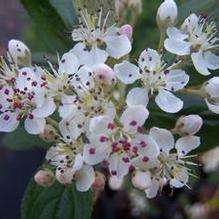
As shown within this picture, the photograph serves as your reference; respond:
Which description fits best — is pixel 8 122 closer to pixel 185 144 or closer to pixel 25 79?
pixel 25 79

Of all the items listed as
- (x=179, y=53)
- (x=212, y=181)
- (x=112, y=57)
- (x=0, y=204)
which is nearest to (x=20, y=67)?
(x=112, y=57)


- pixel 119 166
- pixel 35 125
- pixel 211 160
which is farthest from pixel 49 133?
pixel 211 160

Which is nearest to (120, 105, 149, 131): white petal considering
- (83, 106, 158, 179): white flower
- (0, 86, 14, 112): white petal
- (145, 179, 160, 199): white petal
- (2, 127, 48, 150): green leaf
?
(83, 106, 158, 179): white flower

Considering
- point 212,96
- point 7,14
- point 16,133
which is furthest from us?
point 7,14

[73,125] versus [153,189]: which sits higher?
[73,125]

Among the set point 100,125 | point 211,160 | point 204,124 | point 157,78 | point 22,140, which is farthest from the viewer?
point 211,160

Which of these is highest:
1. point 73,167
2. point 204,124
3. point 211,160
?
point 73,167

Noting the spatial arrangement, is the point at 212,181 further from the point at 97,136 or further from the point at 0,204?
the point at 97,136

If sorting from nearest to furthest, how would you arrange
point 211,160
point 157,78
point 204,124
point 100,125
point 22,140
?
point 100,125 → point 157,78 → point 204,124 → point 22,140 → point 211,160
